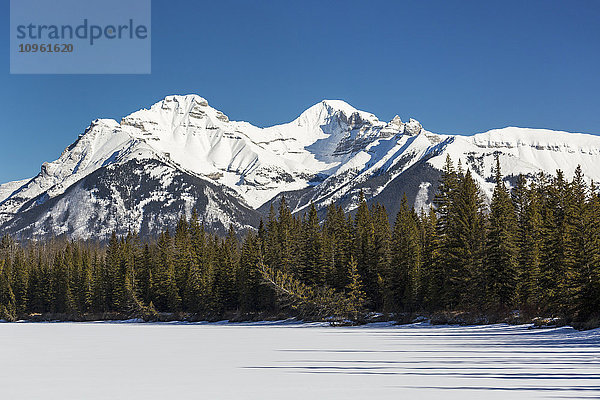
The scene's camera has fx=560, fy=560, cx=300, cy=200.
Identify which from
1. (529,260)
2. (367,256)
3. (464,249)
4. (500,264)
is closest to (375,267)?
(367,256)

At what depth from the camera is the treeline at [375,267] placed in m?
38.7

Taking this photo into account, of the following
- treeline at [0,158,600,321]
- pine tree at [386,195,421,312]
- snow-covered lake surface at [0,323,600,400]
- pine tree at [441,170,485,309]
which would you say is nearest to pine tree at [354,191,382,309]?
treeline at [0,158,600,321]

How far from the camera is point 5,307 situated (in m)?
101

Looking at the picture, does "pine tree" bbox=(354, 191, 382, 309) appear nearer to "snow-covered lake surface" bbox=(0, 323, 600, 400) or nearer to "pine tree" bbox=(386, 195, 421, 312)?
"pine tree" bbox=(386, 195, 421, 312)

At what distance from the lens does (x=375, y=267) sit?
64.2 m

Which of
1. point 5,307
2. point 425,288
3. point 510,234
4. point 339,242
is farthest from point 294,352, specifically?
point 5,307

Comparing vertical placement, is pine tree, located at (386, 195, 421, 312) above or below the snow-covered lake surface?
above

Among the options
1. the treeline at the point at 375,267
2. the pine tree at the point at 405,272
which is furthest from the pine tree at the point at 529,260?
the pine tree at the point at 405,272

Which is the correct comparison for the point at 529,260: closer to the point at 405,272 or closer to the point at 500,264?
the point at 500,264

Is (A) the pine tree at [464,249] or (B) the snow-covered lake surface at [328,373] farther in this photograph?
(A) the pine tree at [464,249]

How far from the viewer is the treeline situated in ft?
127

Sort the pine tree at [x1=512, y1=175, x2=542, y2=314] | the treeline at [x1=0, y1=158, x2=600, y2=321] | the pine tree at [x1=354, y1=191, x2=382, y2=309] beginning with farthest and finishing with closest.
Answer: the pine tree at [x1=354, y1=191, x2=382, y2=309]
the pine tree at [x1=512, y1=175, x2=542, y2=314]
the treeline at [x1=0, y1=158, x2=600, y2=321]

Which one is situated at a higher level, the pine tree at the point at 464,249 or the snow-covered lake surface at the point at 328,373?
the pine tree at the point at 464,249

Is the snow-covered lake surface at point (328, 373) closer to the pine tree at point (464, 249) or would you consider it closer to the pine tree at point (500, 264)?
the pine tree at point (500, 264)
